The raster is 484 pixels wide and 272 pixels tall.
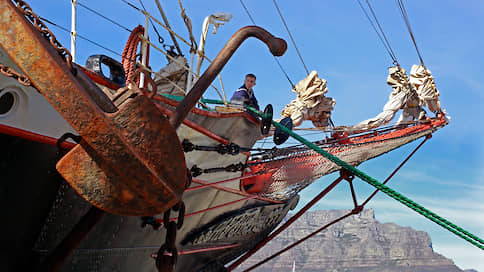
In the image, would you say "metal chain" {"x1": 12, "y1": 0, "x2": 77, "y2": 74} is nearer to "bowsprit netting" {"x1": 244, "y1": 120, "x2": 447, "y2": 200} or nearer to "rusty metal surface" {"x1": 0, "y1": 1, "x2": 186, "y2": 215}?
"rusty metal surface" {"x1": 0, "y1": 1, "x2": 186, "y2": 215}

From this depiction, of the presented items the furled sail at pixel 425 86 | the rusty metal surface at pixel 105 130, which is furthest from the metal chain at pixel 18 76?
the furled sail at pixel 425 86

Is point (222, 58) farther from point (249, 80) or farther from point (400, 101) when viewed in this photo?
point (400, 101)

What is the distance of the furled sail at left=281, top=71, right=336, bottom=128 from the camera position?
645 centimetres

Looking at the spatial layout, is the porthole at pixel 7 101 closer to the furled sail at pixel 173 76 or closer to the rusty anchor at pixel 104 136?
the rusty anchor at pixel 104 136

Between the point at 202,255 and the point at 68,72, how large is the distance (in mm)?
4031

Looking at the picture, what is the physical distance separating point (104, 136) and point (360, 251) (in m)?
103

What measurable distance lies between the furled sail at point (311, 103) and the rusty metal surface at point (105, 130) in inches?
192

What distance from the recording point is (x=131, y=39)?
4.25 metres

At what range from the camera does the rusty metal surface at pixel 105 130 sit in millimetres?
1596

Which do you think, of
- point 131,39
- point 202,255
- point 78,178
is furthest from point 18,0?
point 202,255

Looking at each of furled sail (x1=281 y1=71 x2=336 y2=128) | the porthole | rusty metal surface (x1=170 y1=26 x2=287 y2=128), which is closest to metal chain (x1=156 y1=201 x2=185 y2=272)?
rusty metal surface (x1=170 y1=26 x2=287 y2=128)

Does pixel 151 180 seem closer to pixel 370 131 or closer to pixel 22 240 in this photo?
pixel 22 240

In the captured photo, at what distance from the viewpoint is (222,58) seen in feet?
6.27

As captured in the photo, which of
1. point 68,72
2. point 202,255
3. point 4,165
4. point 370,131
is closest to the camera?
point 68,72
